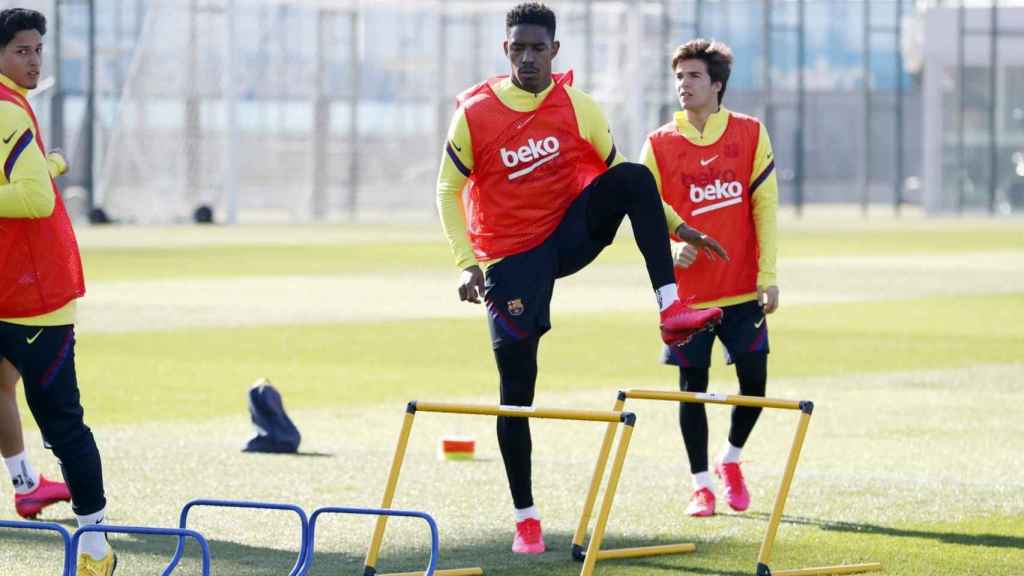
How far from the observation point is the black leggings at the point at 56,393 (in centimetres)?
659

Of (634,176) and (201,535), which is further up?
(634,176)

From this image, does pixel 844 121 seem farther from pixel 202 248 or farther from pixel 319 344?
pixel 319 344

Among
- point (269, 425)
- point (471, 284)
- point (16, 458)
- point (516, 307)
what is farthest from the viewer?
point (269, 425)

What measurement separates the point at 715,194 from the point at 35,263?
3.02 metres

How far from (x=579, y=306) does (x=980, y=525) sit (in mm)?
13917

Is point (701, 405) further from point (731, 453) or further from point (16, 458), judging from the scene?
point (16, 458)

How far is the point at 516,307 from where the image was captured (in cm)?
722

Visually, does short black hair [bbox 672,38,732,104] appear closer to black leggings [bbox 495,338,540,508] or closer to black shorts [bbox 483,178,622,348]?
black shorts [bbox 483,178,622,348]

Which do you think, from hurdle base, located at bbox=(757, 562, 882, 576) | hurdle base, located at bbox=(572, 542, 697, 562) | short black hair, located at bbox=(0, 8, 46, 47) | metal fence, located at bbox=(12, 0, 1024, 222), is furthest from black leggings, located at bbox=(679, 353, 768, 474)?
metal fence, located at bbox=(12, 0, 1024, 222)

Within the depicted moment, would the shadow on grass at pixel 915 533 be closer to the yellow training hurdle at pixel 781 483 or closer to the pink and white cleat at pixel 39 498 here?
the yellow training hurdle at pixel 781 483

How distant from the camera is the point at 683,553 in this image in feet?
24.1

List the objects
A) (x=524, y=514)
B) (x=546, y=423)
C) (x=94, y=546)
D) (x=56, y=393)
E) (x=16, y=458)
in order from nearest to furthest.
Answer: (x=94, y=546), (x=56, y=393), (x=524, y=514), (x=16, y=458), (x=546, y=423)

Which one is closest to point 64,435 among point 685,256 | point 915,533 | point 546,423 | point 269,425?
point 685,256

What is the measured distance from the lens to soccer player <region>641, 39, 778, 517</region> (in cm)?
830
